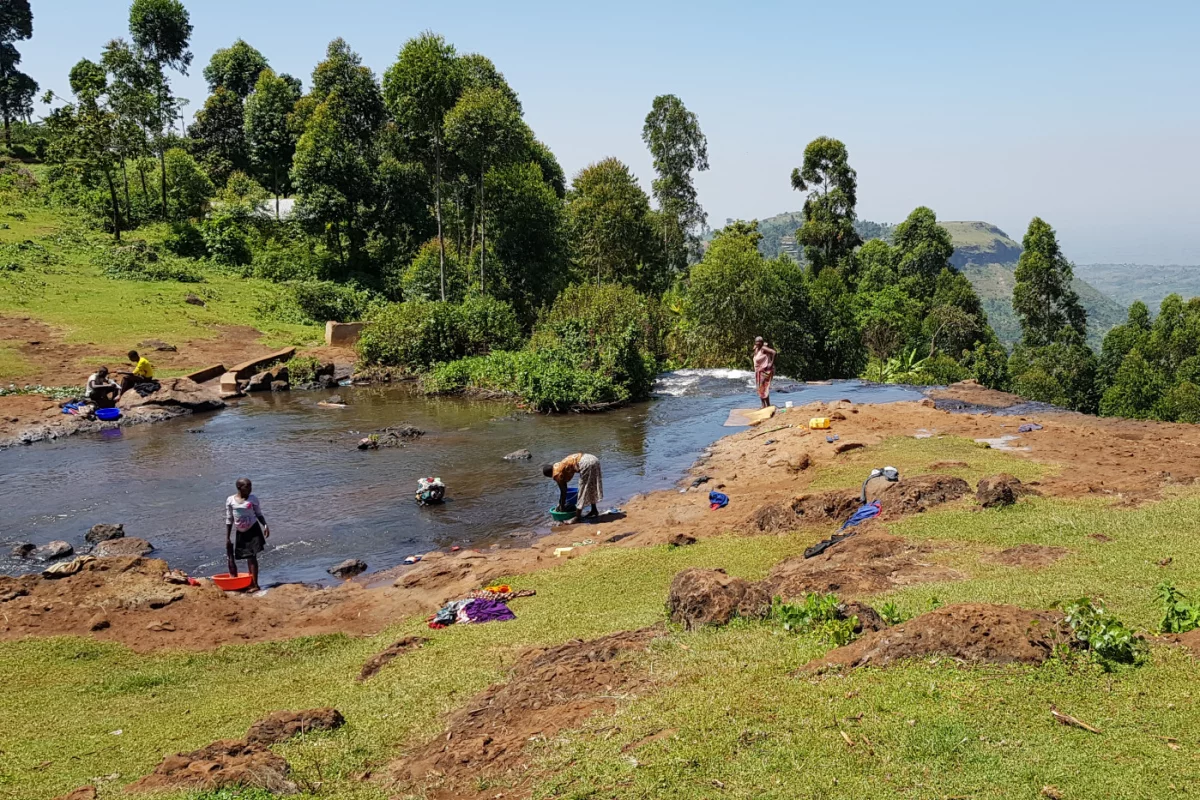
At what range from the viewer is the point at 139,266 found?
40.2 metres

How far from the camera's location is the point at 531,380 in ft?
91.3

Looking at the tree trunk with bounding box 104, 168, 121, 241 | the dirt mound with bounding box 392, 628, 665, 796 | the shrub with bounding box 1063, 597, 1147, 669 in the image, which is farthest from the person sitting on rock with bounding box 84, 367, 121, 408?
the shrub with bounding box 1063, 597, 1147, 669

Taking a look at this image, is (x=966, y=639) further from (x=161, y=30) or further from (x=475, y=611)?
(x=161, y=30)

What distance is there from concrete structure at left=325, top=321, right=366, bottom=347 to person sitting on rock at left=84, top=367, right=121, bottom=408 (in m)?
12.6

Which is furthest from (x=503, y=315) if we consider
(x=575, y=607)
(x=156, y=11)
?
(x=156, y=11)

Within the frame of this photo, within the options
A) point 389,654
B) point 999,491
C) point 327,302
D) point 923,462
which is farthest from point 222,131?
point 999,491

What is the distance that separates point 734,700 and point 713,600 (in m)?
2.10

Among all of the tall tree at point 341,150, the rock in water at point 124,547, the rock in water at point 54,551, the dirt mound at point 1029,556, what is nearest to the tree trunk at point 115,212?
the tall tree at point 341,150

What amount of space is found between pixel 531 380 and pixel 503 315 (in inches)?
300

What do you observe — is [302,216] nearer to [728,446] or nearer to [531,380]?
[531,380]

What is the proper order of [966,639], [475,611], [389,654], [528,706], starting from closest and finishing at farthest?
[966,639] < [528,706] < [389,654] < [475,611]

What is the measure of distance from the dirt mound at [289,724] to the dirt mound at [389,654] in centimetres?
144

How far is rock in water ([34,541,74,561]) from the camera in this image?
14.1 m

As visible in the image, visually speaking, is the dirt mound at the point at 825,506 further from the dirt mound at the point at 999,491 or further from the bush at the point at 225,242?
the bush at the point at 225,242
